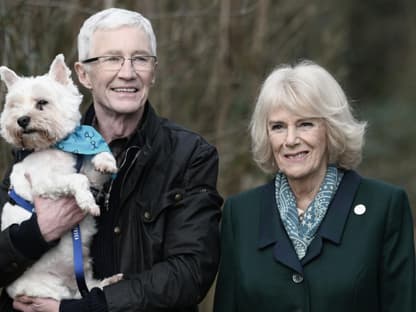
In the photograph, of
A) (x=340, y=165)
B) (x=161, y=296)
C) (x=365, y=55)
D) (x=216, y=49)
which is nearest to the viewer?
(x=161, y=296)

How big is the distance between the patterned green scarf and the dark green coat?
3 centimetres

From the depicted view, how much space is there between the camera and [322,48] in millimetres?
12211

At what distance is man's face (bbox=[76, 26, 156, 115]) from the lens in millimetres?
5086

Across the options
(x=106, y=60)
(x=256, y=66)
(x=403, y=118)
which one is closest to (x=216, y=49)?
(x=256, y=66)

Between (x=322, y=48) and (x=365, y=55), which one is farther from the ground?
(x=322, y=48)

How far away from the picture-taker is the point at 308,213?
5.05 metres

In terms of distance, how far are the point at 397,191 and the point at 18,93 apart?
6.65 ft

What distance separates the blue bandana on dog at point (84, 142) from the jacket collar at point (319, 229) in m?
0.93

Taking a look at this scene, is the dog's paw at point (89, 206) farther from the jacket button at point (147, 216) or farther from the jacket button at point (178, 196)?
the jacket button at point (178, 196)

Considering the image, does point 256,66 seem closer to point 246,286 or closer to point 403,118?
point 246,286

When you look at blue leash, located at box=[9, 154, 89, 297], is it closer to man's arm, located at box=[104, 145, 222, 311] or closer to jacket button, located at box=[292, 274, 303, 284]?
man's arm, located at box=[104, 145, 222, 311]

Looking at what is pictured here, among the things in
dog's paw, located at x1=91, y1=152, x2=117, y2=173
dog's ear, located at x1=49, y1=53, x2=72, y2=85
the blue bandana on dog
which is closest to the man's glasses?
dog's ear, located at x1=49, y1=53, x2=72, y2=85

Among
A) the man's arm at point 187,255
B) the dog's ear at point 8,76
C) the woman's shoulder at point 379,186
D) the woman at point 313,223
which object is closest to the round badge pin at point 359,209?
the woman at point 313,223

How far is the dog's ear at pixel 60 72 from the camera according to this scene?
5.25 meters
